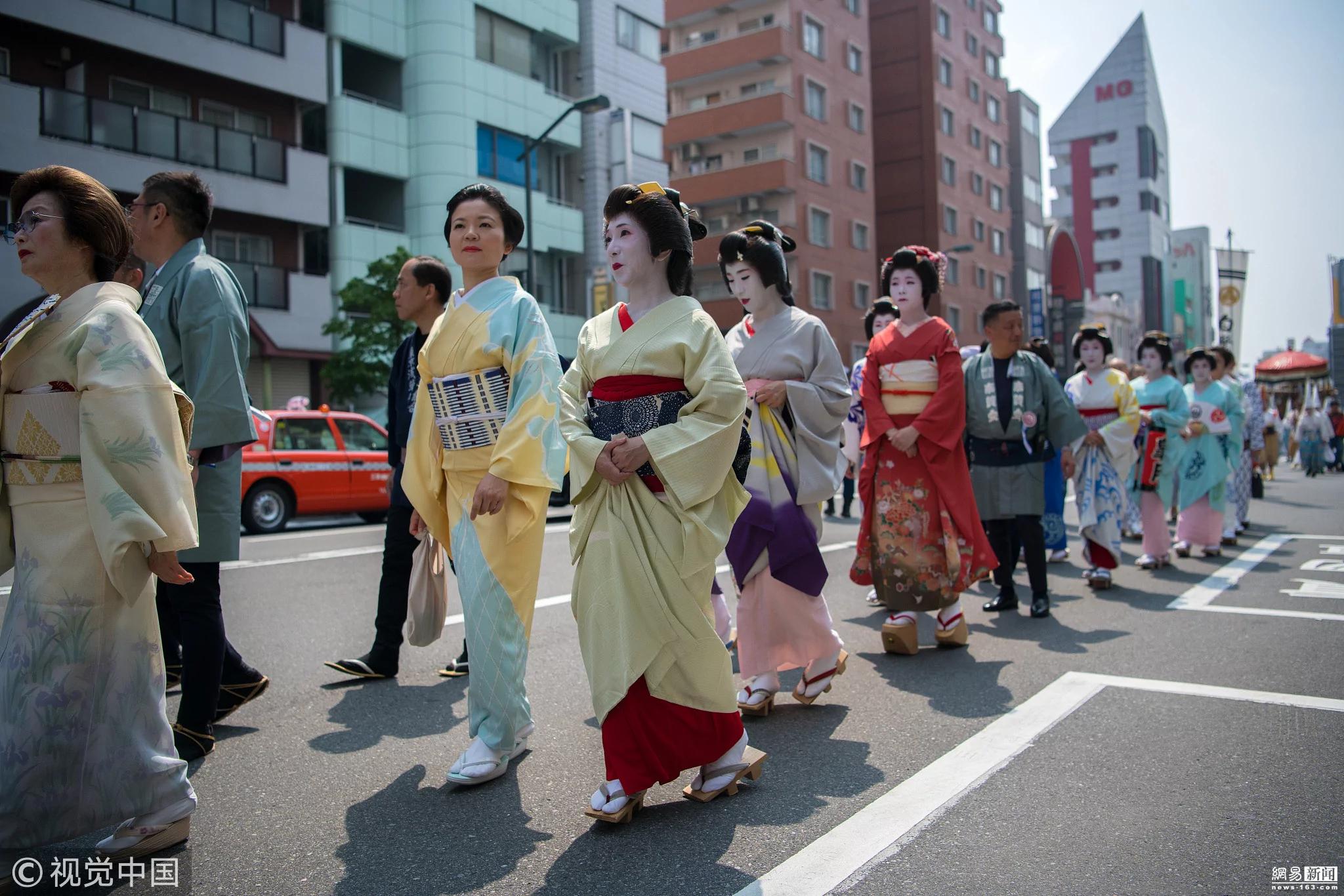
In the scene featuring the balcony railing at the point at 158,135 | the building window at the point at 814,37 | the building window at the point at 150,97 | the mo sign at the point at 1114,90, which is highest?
the mo sign at the point at 1114,90

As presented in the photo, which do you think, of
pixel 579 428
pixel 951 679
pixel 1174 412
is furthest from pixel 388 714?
pixel 1174 412

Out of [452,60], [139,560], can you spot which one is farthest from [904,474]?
[452,60]

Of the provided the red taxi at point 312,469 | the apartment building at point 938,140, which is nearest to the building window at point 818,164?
the apartment building at point 938,140

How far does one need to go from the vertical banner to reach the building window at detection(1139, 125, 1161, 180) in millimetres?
21890

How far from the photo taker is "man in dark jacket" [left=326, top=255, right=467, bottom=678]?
4.74 m

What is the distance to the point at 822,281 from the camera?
115ft

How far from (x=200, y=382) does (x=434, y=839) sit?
1.88m

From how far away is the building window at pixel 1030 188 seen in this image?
51062mm

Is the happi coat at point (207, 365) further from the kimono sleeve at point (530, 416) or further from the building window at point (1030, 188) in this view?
the building window at point (1030, 188)

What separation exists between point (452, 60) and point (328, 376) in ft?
28.8

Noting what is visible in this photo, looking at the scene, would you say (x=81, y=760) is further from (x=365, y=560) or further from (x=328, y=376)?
(x=328, y=376)

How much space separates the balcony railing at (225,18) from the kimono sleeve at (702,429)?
19.1 m

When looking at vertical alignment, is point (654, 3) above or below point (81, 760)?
above

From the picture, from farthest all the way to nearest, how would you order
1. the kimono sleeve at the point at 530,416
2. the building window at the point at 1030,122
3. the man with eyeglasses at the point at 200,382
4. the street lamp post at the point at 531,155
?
the building window at the point at 1030,122
the street lamp post at the point at 531,155
the man with eyeglasses at the point at 200,382
the kimono sleeve at the point at 530,416
